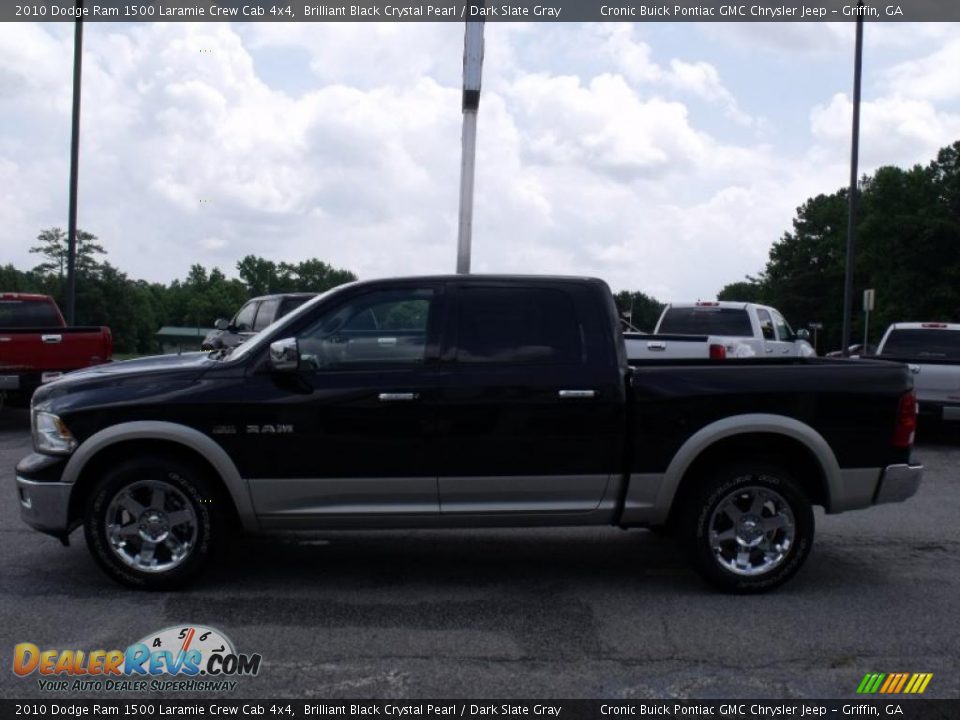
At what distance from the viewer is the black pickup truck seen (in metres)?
5.89

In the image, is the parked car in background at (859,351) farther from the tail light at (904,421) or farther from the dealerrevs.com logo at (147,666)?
the dealerrevs.com logo at (147,666)

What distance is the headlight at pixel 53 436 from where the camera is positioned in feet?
19.2

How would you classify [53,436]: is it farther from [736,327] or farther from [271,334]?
[736,327]

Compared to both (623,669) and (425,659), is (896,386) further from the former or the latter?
(425,659)

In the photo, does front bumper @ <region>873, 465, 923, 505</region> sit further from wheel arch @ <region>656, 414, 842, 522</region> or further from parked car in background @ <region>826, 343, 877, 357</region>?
parked car in background @ <region>826, 343, 877, 357</region>

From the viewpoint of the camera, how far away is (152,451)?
5996mm

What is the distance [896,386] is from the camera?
6164 millimetres

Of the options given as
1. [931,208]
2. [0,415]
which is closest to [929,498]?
[0,415]

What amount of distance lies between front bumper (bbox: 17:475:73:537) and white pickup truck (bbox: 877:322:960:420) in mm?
9912

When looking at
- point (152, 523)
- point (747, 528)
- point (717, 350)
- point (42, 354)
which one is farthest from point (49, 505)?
point (42, 354)

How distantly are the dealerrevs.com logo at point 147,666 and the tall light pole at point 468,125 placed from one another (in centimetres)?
804

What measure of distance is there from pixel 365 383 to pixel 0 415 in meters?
12.6

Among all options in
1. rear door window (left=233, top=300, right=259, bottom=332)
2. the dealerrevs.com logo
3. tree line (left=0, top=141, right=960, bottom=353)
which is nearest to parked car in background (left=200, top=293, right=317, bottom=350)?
rear door window (left=233, top=300, right=259, bottom=332)
